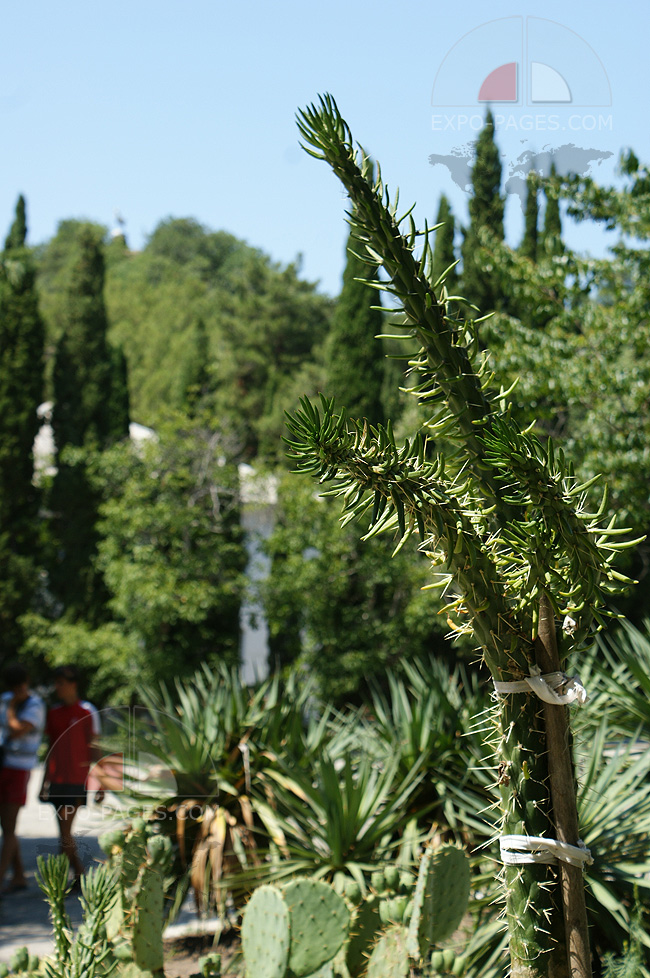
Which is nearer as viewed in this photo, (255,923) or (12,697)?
(255,923)

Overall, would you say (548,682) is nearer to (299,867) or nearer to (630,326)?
(299,867)

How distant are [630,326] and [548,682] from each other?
5.72m

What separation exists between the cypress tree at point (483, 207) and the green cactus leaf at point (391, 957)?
8900mm

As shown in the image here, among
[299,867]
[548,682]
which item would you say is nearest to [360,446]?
[548,682]

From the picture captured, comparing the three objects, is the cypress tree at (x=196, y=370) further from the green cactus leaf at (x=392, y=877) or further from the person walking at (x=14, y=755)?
the green cactus leaf at (x=392, y=877)

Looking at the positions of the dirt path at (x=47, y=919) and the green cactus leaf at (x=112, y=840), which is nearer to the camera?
the green cactus leaf at (x=112, y=840)

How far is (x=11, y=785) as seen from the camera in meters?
6.09

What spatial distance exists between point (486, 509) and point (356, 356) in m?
10.7

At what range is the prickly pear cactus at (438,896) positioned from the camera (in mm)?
2998

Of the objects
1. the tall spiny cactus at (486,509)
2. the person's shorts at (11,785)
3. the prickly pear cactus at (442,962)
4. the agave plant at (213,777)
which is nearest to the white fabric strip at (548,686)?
the tall spiny cactus at (486,509)

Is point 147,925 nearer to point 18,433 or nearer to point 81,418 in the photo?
point 18,433

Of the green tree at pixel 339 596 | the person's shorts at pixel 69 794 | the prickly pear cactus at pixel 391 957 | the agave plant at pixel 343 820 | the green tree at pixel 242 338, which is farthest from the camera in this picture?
the green tree at pixel 242 338

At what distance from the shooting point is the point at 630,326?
7.01m

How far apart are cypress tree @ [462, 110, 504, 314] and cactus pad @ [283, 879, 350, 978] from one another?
880 cm
